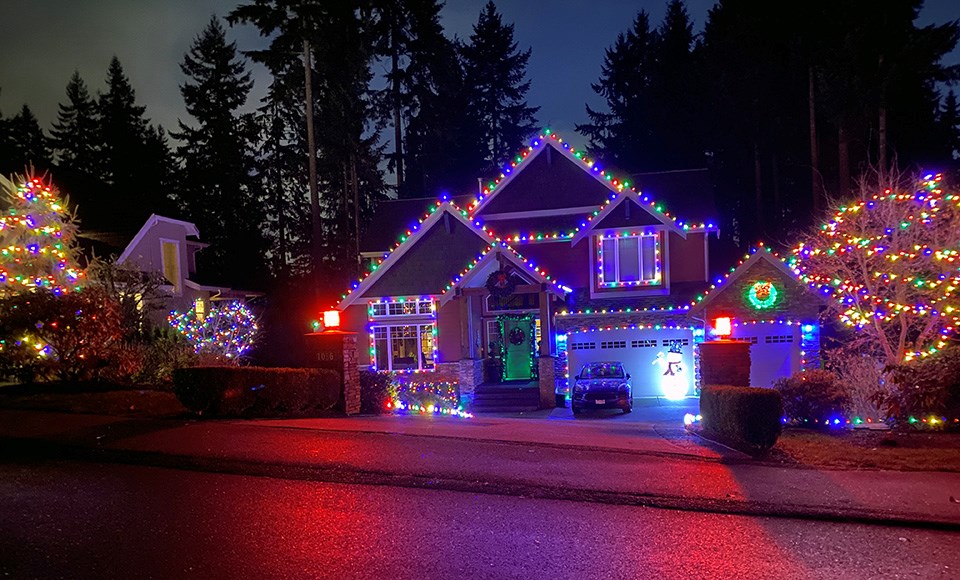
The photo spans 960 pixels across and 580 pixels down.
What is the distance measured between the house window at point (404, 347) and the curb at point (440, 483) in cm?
1351

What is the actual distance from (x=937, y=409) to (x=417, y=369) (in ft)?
48.5

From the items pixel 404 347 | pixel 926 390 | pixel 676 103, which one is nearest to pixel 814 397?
pixel 926 390

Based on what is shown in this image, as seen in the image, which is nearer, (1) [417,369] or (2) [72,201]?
(1) [417,369]

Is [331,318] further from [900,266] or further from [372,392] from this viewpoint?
[900,266]

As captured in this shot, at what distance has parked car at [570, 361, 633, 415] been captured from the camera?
56.2ft

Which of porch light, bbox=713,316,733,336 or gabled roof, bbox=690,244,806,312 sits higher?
gabled roof, bbox=690,244,806,312

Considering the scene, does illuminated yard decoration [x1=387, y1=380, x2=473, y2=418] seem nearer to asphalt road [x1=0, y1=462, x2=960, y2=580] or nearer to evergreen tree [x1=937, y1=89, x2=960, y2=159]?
asphalt road [x1=0, y1=462, x2=960, y2=580]

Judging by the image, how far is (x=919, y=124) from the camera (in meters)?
29.8

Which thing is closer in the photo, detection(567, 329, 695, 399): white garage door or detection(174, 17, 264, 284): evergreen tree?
detection(567, 329, 695, 399): white garage door

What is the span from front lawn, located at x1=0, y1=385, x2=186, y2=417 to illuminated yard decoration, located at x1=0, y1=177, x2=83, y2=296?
2525mm

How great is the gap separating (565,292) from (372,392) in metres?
8.08

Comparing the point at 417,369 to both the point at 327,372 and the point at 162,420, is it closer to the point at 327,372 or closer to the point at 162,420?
the point at 327,372

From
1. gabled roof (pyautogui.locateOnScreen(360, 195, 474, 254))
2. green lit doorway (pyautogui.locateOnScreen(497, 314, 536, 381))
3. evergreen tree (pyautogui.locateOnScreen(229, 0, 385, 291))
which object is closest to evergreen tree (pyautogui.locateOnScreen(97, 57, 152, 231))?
evergreen tree (pyautogui.locateOnScreen(229, 0, 385, 291))

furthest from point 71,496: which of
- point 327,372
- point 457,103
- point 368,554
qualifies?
point 457,103
